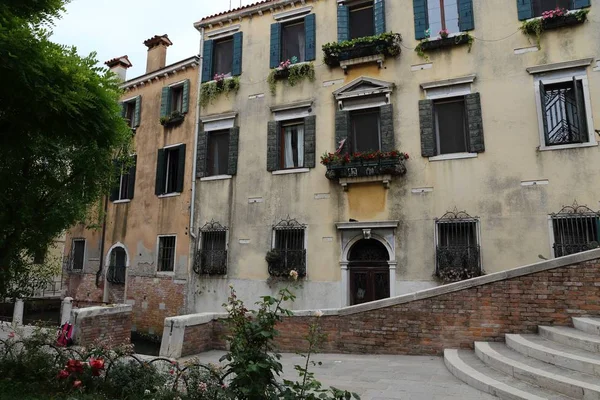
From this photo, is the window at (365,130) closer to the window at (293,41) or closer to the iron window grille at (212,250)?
the window at (293,41)

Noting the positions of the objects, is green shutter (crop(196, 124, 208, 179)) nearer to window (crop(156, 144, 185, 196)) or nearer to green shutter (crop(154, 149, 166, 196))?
window (crop(156, 144, 185, 196))

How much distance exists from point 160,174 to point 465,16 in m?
10.3

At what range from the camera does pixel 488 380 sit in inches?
218

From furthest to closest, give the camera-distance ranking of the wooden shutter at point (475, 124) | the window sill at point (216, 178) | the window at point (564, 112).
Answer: the window sill at point (216, 178) → the wooden shutter at point (475, 124) → the window at point (564, 112)

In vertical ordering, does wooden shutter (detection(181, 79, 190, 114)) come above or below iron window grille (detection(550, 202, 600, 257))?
above

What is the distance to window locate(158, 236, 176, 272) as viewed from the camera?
1375 cm

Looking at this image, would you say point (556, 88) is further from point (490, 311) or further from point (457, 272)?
point (490, 311)

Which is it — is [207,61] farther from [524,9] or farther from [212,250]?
[524,9]

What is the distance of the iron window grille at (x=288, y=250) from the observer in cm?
1138

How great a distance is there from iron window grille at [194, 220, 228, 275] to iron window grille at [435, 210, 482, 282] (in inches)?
237

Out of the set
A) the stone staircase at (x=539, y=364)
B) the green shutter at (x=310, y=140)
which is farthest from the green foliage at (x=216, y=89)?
the stone staircase at (x=539, y=364)

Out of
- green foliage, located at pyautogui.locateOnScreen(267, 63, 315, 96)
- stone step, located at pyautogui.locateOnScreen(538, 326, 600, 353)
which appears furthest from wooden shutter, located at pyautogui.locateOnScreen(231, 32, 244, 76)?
stone step, located at pyautogui.locateOnScreen(538, 326, 600, 353)

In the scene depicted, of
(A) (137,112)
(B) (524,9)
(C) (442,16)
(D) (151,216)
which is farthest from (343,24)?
(D) (151,216)

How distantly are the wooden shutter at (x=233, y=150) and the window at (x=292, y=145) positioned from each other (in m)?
1.44
